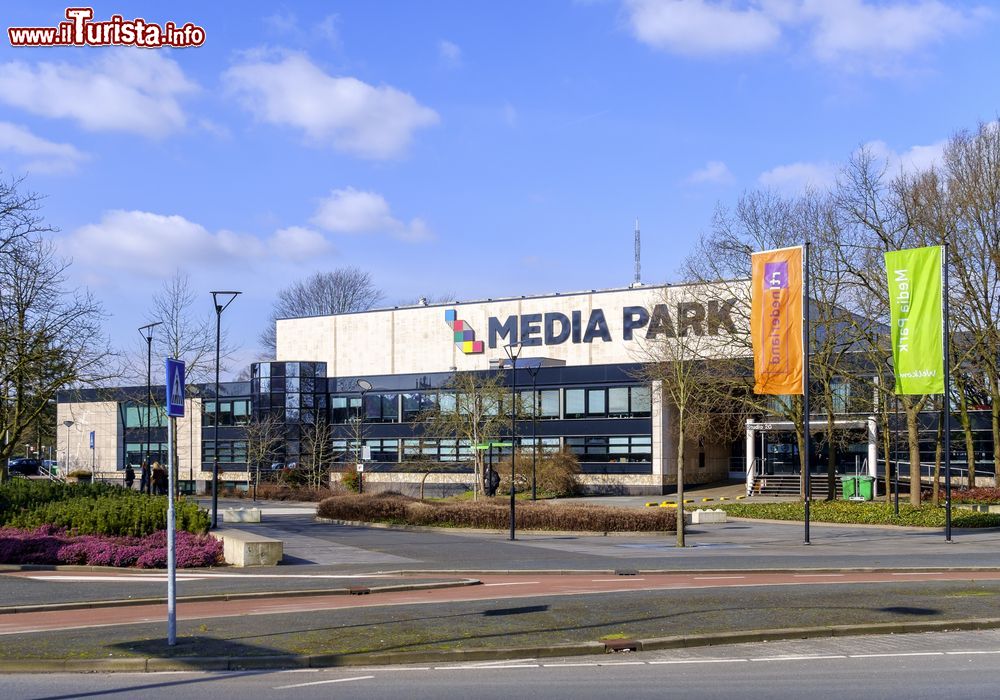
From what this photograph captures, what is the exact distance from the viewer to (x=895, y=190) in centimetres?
4316

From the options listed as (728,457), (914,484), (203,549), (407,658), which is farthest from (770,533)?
(728,457)

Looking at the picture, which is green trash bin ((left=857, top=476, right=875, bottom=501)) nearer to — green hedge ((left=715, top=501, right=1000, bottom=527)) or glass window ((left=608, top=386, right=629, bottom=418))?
green hedge ((left=715, top=501, right=1000, bottom=527))

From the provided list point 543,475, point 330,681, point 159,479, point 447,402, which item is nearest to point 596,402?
point 543,475

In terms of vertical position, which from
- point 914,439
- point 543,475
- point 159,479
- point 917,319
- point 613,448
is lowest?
point 543,475

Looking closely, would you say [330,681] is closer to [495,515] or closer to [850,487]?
[495,515]

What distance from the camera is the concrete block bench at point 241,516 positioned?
38469 millimetres

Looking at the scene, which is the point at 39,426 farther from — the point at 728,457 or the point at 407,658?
the point at 728,457

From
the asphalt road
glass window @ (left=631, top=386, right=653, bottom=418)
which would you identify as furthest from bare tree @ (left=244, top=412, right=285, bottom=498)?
the asphalt road

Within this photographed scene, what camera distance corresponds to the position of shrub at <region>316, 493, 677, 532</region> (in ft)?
116

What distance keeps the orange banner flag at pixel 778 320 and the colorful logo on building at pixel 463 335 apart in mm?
42442

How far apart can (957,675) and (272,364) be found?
6725cm

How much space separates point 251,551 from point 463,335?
52202 millimetres

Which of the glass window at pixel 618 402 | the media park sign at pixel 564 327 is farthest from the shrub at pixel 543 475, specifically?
the media park sign at pixel 564 327

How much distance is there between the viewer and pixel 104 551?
23953 millimetres
